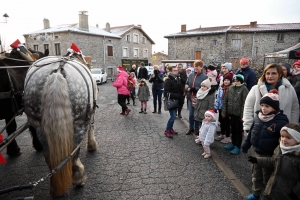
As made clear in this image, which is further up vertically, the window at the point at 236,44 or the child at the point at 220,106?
the window at the point at 236,44

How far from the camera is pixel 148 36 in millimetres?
37250

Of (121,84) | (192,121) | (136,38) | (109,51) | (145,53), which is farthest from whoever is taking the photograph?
(145,53)

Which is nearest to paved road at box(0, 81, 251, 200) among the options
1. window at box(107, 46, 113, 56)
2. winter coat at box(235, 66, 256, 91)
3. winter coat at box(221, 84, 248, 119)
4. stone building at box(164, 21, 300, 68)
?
winter coat at box(221, 84, 248, 119)

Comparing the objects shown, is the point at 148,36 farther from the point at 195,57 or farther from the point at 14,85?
the point at 14,85

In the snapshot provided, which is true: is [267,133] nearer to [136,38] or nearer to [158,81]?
[158,81]

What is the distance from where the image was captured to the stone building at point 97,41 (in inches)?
994

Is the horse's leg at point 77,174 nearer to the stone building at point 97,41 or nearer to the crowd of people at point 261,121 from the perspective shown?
the crowd of people at point 261,121

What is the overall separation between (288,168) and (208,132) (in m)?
1.85

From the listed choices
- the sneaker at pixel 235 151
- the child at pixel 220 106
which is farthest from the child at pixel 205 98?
the sneaker at pixel 235 151

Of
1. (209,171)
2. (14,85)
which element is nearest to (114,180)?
(209,171)

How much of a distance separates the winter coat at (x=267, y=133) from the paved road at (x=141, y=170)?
2.63 feet

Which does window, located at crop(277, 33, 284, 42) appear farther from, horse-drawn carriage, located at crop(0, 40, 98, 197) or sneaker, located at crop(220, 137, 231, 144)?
horse-drawn carriage, located at crop(0, 40, 98, 197)

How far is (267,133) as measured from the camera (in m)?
2.33

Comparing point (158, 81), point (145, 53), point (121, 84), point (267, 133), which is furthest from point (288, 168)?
point (145, 53)
